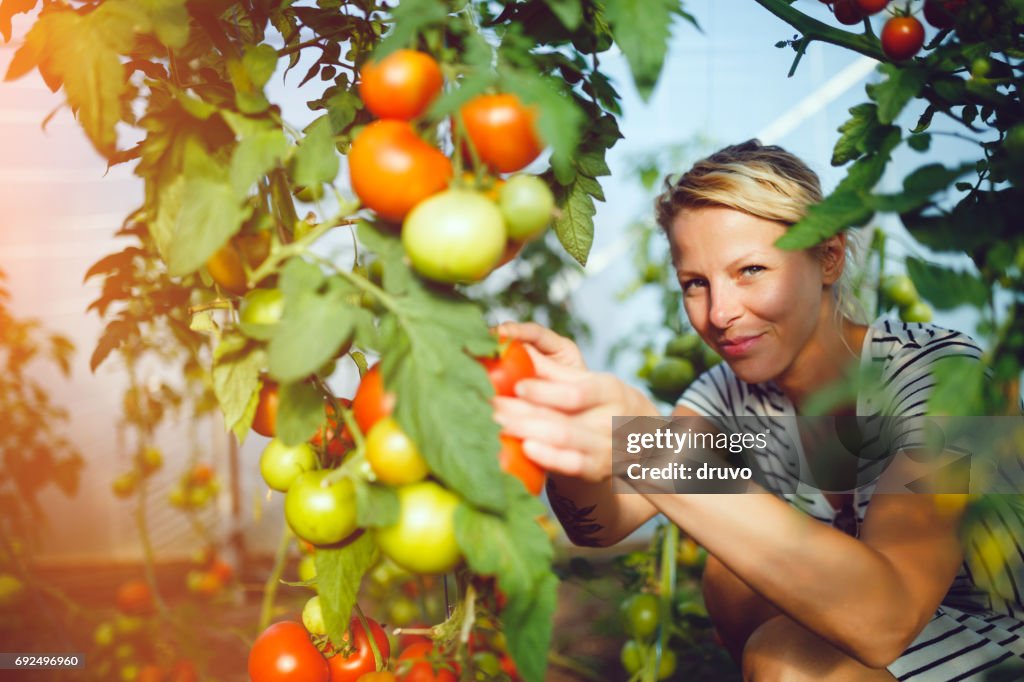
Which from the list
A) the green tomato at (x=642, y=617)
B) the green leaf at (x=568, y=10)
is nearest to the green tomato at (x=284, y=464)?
the green leaf at (x=568, y=10)

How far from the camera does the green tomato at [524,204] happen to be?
1.51ft

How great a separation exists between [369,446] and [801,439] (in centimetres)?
97

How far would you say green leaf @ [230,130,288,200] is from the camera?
48 cm

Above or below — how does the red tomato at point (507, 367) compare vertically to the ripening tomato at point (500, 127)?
below

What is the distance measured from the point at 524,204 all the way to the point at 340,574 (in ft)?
1.12

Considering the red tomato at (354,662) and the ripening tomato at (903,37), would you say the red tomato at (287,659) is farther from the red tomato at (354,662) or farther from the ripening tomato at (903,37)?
the ripening tomato at (903,37)

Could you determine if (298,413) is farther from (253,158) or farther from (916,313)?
(916,313)

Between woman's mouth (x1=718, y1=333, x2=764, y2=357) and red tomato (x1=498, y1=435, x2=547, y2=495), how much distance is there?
2.01 ft

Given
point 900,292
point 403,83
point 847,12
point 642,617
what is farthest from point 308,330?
point 900,292

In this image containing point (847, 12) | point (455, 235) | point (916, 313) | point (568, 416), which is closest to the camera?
point (455, 235)

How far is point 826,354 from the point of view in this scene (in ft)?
3.62

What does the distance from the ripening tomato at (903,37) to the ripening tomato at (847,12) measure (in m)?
0.09

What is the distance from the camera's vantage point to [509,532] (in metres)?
0.46

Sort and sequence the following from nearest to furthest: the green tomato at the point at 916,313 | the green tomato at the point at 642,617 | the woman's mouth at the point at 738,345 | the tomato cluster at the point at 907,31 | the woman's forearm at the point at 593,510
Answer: the tomato cluster at the point at 907,31
the woman's forearm at the point at 593,510
the woman's mouth at the point at 738,345
the green tomato at the point at 642,617
the green tomato at the point at 916,313
